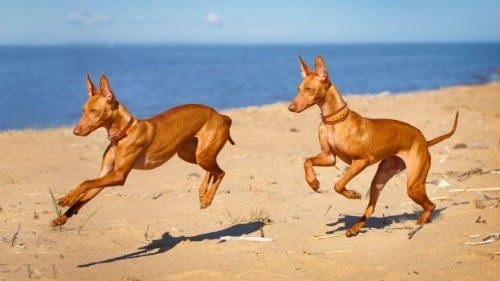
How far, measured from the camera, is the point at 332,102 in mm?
6906

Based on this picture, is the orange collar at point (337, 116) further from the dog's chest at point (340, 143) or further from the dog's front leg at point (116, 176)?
the dog's front leg at point (116, 176)

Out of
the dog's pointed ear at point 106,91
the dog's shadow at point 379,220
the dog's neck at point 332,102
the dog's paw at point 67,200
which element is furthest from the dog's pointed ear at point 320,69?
the dog's paw at point 67,200

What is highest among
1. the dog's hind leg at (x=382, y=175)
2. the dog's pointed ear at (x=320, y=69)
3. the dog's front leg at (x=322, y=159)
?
the dog's pointed ear at (x=320, y=69)

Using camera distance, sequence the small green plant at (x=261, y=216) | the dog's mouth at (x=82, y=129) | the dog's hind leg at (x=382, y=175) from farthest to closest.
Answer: the small green plant at (x=261, y=216), the dog's hind leg at (x=382, y=175), the dog's mouth at (x=82, y=129)

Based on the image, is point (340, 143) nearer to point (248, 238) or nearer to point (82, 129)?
point (248, 238)

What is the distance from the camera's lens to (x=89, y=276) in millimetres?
5988

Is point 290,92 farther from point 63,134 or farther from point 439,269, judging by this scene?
point 439,269

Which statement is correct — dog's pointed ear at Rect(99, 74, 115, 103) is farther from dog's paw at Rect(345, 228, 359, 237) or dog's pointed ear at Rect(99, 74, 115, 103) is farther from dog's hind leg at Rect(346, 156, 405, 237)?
dog's hind leg at Rect(346, 156, 405, 237)

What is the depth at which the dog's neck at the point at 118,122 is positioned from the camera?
6367 mm

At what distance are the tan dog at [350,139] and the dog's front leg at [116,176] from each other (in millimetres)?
1696

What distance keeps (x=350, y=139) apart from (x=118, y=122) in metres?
2.40

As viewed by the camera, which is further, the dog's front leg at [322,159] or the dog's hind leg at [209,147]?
the dog's hind leg at [209,147]

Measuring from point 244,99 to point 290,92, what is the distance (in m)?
4.74

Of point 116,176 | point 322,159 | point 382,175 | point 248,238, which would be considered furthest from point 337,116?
point 116,176
